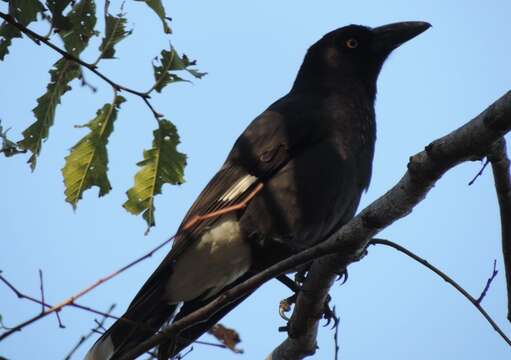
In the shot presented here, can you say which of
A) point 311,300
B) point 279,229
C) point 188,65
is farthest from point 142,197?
point 279,229

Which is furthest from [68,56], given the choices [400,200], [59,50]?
[400,200]

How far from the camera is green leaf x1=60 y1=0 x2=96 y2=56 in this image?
3414mm

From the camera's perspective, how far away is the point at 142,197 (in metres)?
3.64

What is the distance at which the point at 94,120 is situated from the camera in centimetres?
357

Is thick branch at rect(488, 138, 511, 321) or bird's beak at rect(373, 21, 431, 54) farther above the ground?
bird's beak at rect(373, 21, 431, 54)

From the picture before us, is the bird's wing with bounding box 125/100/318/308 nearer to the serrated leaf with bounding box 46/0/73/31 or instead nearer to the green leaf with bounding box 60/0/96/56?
the green leaf with bounding box 60/0/96/56

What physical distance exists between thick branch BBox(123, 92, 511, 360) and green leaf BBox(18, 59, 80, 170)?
106cm

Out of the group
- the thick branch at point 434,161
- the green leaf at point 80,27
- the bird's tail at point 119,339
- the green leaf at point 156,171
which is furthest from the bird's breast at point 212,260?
the green leaf at point 80,27

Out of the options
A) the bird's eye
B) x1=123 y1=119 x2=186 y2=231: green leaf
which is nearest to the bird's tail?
x1=123 y1=119 x2=186 y2=231: green leaf

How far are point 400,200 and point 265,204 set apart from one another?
1558 millimetres

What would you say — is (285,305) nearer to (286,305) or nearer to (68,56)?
(286,305)

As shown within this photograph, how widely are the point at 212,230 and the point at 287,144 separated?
0.78m

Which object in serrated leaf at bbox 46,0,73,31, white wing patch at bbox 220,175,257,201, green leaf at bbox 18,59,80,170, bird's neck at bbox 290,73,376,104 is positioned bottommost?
green leaf at bbox 18,59,80,170

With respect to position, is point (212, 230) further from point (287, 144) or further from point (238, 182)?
point (287, 144)
